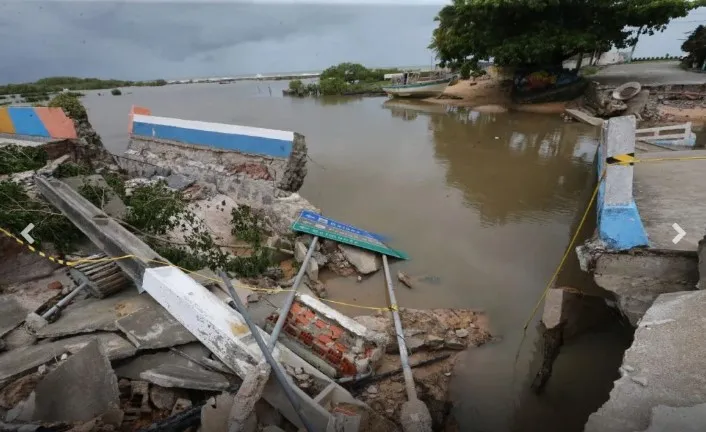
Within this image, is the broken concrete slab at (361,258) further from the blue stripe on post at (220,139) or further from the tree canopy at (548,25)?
the tree canopy at (548,25)

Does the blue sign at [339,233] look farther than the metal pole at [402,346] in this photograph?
Yes

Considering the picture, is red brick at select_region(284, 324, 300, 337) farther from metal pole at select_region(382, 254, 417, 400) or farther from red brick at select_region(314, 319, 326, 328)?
metal pole at select_region(382, 254, 417, 400)

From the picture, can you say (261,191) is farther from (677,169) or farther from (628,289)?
(677,169)

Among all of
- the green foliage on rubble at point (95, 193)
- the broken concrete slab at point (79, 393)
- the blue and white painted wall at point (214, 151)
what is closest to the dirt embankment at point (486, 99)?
the blue and white painted wall at point (214, 151)

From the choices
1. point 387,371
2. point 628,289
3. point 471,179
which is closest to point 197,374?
point 387,371

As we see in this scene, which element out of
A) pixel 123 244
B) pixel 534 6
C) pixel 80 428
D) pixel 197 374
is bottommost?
pixel 197 374

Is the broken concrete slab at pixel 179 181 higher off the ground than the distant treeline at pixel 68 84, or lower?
lower

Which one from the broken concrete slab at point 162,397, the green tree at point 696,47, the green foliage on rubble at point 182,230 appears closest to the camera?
the broken concrete slab at point 162,397

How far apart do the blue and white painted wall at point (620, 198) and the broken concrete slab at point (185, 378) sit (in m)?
4.06

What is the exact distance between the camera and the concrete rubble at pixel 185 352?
2.81 meters

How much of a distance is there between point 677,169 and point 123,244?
845cm

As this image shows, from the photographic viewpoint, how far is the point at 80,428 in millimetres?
2480

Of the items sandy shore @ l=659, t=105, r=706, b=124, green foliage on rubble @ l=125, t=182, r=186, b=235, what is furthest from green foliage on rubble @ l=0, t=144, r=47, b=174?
sandy shore @ l=659, t=105, r=706, b=124

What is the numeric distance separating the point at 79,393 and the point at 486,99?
22.1m
